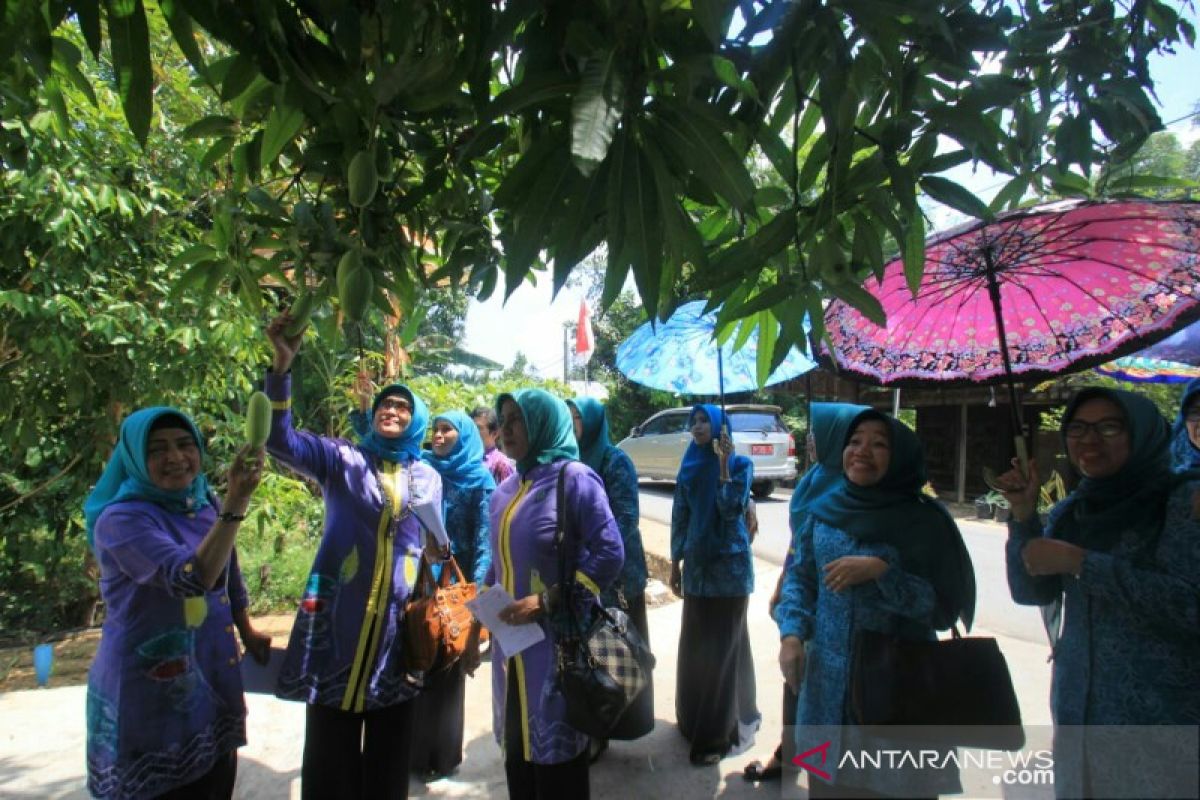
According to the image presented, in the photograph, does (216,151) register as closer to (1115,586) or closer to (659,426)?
(1115,586)

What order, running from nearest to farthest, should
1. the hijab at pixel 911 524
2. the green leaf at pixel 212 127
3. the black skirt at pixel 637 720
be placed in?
the green leaf at pixel 212 127
the hijab at pixel 911 524
the black skirt at pixel 637 720

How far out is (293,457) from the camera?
6.46 feet

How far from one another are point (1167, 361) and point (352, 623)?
19.5 feet

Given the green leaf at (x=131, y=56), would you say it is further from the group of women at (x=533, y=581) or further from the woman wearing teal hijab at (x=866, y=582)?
the woman wearing teal hijab at (x=866, y=582)

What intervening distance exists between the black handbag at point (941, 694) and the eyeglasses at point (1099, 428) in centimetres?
55

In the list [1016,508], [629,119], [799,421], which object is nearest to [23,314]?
[629,119]

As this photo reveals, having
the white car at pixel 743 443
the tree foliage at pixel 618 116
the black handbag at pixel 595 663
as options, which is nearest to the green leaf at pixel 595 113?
the tree foliage at pixel 618 116

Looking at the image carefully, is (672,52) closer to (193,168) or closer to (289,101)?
(289,101)

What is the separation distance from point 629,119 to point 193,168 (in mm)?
3151

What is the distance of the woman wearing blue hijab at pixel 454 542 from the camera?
106 inches

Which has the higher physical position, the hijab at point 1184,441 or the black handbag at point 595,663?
the hijab at point 1184,441

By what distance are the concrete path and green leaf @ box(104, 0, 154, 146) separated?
2566mm

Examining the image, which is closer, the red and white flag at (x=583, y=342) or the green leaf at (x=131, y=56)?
the green leaf at (x=131, y=56)

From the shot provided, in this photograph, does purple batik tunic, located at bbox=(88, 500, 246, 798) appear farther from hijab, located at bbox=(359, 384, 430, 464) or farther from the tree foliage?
the tree foliage
